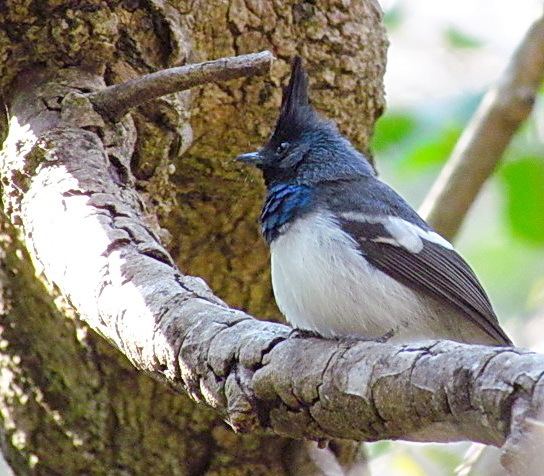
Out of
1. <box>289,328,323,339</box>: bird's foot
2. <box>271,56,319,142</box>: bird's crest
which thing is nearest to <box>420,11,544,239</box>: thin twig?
<box>271,56,319,142</box>: bird's crest

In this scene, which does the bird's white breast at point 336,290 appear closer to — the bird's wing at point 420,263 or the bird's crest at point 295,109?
Answer: the bird's wing at point 420,263

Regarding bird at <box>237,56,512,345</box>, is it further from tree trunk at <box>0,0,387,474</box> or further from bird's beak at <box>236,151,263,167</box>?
tree trunk at <box>0,0,387,474</box>

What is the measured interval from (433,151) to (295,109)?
4.01 feet

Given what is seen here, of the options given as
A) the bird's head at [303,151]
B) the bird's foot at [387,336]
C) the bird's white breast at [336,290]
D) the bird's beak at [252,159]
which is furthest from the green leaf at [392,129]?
the bird's foot at [387,336]

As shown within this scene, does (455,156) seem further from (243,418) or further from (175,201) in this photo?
(243,418)

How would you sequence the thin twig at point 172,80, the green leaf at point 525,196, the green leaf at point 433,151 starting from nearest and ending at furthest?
1. the thin twig at point 172,80
2. the green leaf at point 525,196
3. the green leaf at point 433,151

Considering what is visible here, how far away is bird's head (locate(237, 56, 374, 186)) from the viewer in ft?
12.8

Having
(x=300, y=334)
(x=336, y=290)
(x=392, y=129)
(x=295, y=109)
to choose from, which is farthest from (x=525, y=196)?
(x=300, y=334)

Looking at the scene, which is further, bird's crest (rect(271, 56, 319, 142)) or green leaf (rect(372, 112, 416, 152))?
green leaf (rect(372, 112, 416, 152))

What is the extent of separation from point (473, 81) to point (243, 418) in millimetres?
5646

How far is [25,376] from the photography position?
3.94 m

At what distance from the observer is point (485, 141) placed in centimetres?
445

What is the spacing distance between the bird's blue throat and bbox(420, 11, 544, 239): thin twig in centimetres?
93

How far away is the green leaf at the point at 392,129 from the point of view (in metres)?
4.84
